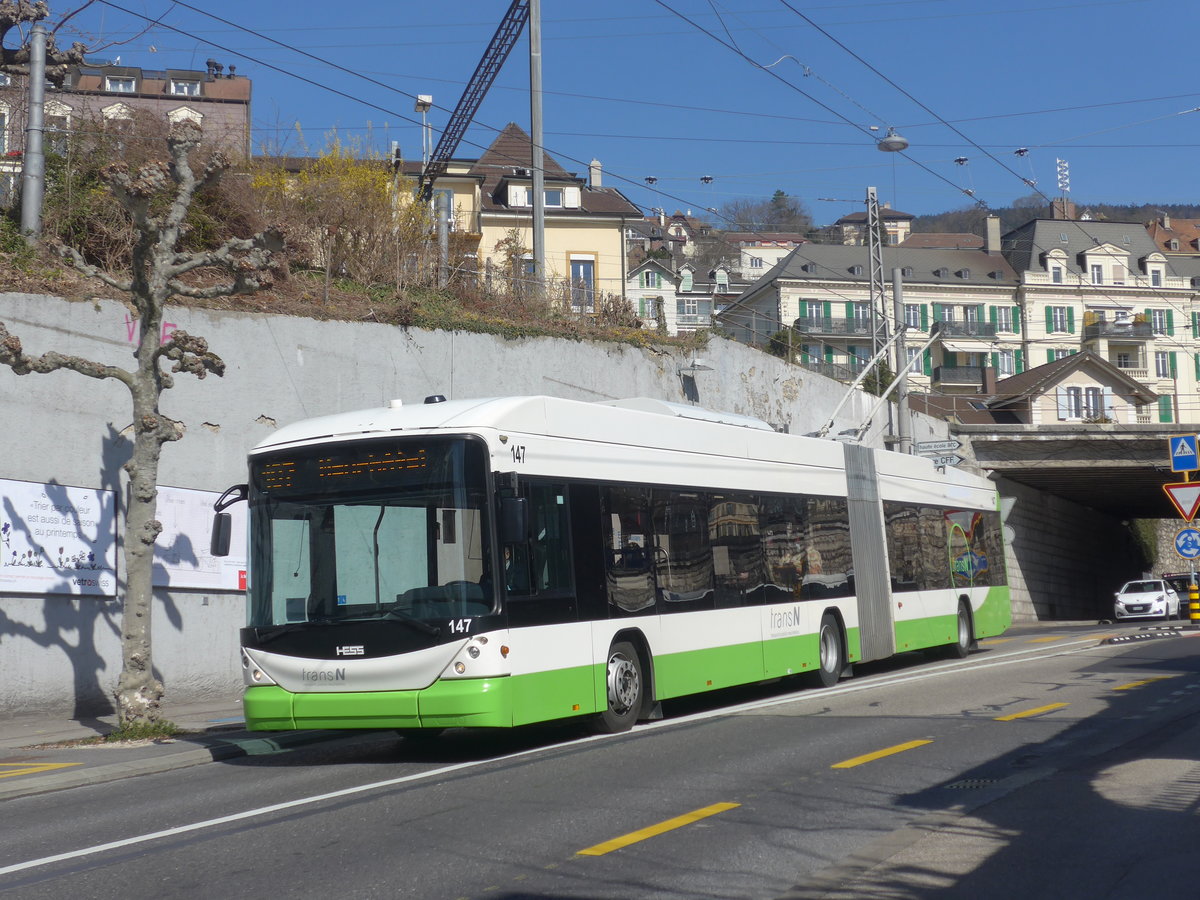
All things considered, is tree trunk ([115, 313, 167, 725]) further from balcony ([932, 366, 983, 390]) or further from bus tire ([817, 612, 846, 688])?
balcony ([932, 366, 983, 390])

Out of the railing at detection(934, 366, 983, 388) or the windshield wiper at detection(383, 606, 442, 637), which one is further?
the railing at detection(934, 366, 983, 388)

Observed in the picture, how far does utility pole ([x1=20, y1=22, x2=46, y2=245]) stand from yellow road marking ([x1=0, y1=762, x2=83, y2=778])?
7794mm

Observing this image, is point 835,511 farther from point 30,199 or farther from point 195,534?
point 30,199

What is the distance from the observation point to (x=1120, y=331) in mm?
81812

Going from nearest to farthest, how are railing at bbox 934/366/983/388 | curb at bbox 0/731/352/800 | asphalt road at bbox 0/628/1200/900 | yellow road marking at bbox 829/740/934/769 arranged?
asphalt road at bbox 0/628/1200/900 → yellow road marking at bbox 829/740/934/769 → curb at bbox 0/731/352/800 → railing at bbox 934/366/983/388

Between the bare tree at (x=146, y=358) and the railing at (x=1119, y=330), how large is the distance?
7602 centimetres

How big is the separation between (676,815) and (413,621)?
3.19 m

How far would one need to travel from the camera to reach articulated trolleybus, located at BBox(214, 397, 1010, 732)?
10266 mm

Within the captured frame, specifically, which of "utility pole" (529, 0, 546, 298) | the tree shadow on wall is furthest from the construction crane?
the tree shadow on wall

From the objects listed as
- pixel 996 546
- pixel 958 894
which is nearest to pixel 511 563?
pixel 958 894

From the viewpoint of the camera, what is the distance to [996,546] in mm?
23609

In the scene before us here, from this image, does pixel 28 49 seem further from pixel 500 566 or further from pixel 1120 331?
pixel 1120 331

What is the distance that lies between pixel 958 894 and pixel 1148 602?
1480 inches

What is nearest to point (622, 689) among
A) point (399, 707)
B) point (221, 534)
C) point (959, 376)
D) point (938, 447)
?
point (399, 707)
